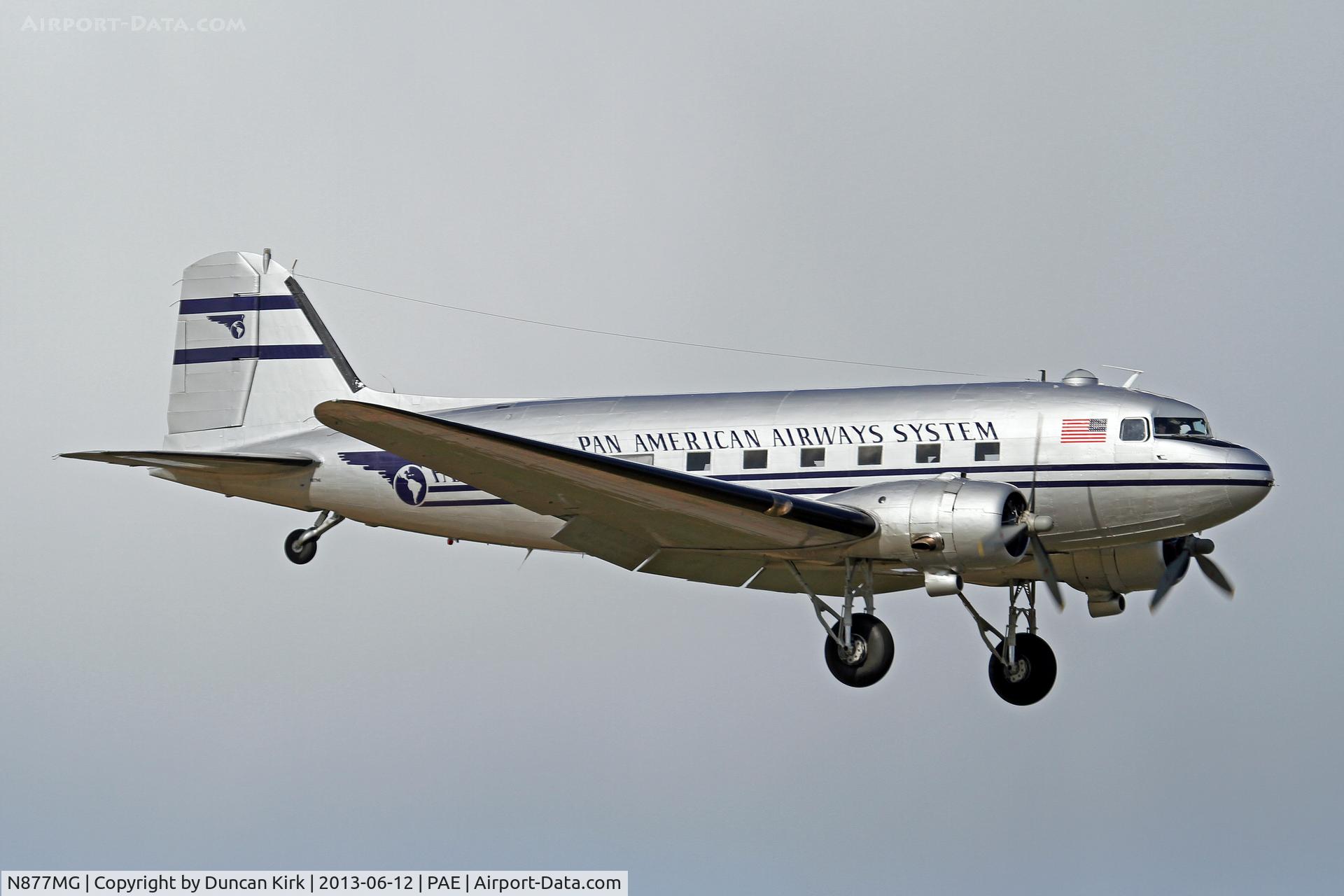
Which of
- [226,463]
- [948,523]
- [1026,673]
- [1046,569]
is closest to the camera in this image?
[948,523]

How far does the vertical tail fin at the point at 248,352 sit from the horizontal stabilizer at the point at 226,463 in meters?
1.17

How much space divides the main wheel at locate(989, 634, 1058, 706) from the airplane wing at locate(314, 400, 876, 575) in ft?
11.4

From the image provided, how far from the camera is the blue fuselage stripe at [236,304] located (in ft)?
79.4

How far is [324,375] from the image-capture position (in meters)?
24.0

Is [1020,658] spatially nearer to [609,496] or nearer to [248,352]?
[609,496]

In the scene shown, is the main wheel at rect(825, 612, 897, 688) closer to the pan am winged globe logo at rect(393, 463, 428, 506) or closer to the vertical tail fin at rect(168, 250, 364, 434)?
the pan am winged globe logo at rect(393, 463, 428, 506)

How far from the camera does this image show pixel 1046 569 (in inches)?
768

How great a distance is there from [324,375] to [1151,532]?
11.2 meters

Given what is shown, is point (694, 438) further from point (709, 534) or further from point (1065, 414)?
point (1065, 414)

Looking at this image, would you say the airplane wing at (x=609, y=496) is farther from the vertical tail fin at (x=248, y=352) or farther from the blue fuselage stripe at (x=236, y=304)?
the blue fuselage stripe at (x=236, y=304)

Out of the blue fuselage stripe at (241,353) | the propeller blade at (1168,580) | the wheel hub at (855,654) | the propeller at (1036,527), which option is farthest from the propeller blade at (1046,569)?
the blue fuselage stripe at (241,353)

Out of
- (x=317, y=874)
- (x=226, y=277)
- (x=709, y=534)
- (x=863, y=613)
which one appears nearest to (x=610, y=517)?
(x=709, y=534)

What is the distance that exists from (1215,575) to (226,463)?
40.6ft

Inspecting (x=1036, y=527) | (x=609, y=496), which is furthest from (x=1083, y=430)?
(x=609, y=496)
